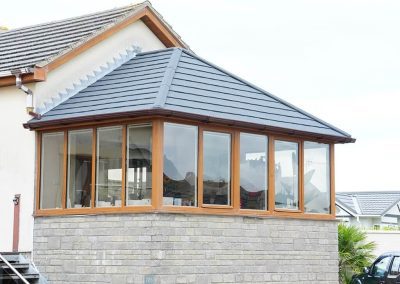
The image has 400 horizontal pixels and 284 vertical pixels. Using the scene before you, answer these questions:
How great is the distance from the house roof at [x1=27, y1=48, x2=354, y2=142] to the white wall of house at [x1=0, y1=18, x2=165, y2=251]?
40 centimetres

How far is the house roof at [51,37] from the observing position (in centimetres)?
1984

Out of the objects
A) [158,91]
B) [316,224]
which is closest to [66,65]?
[158,91]

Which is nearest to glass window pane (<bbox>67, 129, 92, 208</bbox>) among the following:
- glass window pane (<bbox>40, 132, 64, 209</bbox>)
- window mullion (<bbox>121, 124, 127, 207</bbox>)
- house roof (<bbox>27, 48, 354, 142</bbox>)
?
glass window pane (<bbox>40, 132, 64, 209</bbox>)

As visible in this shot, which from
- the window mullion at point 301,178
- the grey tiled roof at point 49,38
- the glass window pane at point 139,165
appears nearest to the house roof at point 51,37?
the grey tiled roof at point 49,38

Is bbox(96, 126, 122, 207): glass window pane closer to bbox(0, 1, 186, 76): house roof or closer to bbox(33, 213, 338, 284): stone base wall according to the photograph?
bbox(33, 213, 338, 284): stone base wall

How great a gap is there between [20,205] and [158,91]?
3.95 meters

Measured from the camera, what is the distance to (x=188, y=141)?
18.2 metres

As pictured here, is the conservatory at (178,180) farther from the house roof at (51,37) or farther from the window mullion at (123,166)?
the house roof at (51,37)

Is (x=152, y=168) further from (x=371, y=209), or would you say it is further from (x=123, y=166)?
(x=371, y=209)

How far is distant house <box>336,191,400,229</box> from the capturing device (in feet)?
178

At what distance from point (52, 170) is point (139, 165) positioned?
2351mm

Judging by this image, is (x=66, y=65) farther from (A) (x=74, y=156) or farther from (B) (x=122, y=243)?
(B) (x=122, y=243)

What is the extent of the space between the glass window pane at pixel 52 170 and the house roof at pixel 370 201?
3586 cm

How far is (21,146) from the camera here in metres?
19.7
